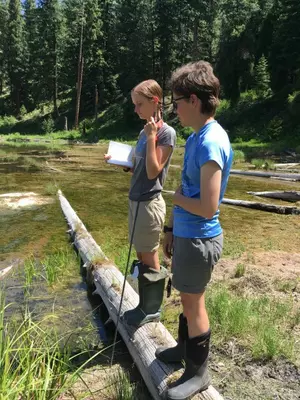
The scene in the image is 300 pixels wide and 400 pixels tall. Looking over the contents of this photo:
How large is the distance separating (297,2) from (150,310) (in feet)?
107

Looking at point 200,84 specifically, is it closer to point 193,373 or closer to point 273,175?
point 193,373

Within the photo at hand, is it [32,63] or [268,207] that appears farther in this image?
[32,63]

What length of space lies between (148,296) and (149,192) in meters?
0.92

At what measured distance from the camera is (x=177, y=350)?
2939 millimetres

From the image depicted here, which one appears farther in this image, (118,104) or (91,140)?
(118,104)

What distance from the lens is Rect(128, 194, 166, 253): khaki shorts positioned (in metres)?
3.42

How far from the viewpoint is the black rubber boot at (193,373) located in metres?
2.59

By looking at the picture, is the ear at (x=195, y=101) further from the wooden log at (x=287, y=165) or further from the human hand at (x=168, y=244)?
the wooden log at (x=287, y=165)

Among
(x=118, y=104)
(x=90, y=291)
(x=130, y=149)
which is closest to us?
(x=130, y=149)

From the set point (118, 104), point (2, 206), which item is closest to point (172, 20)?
point (118, 104)

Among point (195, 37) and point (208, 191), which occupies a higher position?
point (195, 37)

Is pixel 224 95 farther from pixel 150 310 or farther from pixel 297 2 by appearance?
pixel 150 310

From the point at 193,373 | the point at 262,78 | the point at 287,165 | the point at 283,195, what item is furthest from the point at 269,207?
the point at 262,78

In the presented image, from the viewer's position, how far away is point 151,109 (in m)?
3.24
